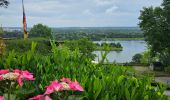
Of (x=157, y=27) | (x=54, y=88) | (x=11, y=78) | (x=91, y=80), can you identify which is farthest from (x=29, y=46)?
(x=157, y=27)

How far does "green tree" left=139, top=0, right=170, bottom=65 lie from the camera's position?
59438 millimetres

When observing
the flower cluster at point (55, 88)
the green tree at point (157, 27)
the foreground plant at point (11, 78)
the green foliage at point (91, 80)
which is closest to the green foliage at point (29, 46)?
the green foliage at point (91, 80)

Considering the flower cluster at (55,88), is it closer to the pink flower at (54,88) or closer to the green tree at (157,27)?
the pink flower at (54,88)

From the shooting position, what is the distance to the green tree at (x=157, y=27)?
59.4 m

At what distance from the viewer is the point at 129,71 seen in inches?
181

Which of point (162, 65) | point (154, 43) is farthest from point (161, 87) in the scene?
point (162, 65)

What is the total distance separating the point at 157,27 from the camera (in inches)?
2371

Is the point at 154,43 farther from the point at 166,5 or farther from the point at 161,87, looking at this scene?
the point at 161,87

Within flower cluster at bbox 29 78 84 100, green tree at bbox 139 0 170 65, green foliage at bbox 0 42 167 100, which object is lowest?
→ green tree at bbox 139 0 170 65

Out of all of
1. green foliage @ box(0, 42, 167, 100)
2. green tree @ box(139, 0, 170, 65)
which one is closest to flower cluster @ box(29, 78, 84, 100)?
green foliage @ box(0, 42, 167, 100)

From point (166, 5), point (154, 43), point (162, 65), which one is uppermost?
point (166, 5)

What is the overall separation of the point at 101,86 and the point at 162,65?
2562 inches

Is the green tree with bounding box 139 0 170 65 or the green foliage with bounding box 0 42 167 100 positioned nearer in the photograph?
the green foliage with bounding box 0 42 167 100

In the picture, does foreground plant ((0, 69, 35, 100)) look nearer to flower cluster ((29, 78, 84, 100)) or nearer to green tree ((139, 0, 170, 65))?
flower cluster ((29, 78, 84, 100))
